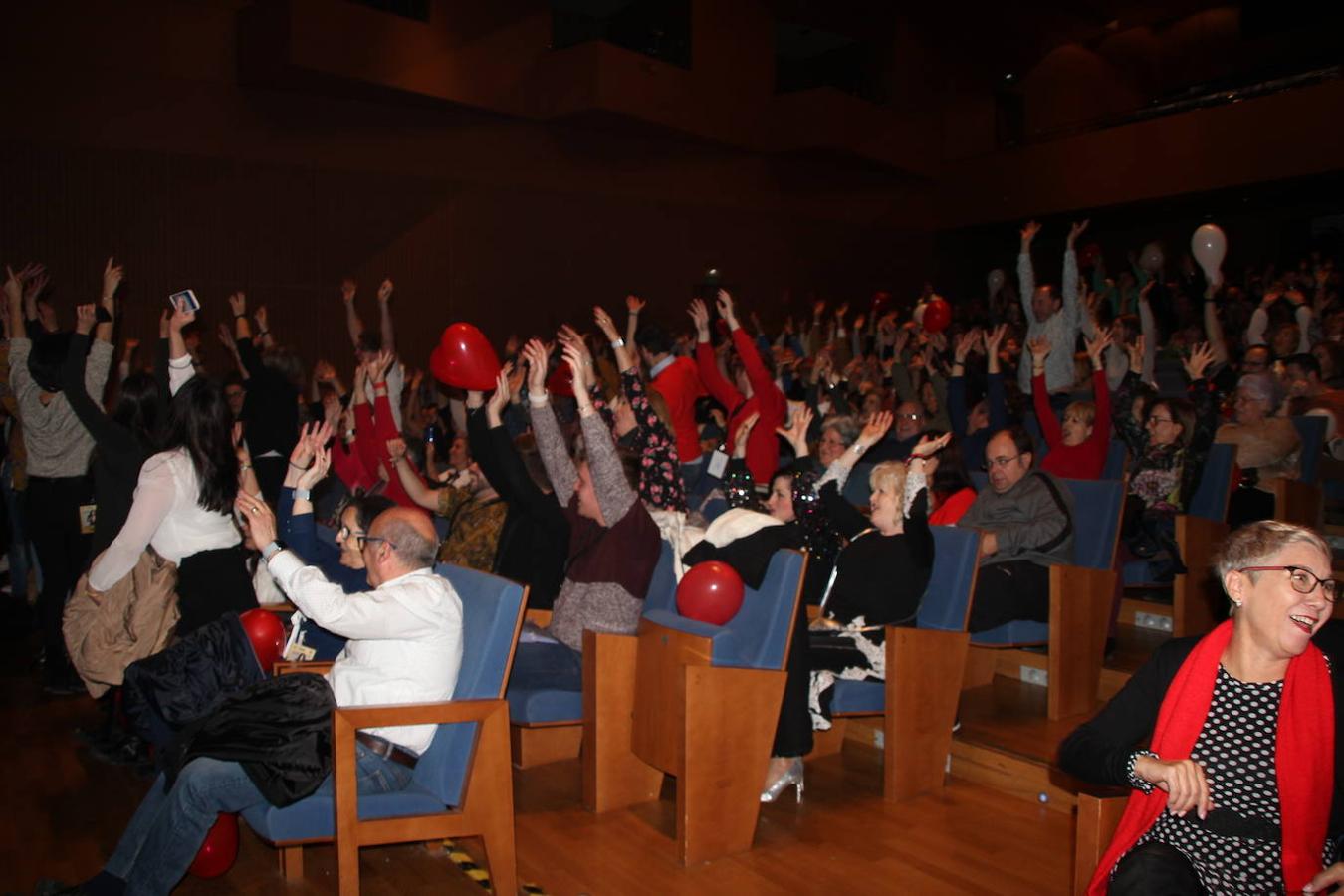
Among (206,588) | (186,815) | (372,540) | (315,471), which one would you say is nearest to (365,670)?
(372,540)

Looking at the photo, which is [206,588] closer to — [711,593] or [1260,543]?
[711,593]

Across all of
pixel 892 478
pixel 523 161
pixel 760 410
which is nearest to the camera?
pixel 892 478

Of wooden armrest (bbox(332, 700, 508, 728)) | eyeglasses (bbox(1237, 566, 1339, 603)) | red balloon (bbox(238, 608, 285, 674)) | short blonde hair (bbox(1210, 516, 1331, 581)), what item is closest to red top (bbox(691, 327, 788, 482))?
red balloon (bbox(238, 608, 285, 674))

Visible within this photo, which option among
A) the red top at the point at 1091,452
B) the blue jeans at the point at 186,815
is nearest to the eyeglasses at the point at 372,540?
the blue jeans at the point at 186,815

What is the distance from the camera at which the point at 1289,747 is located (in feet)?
6.06

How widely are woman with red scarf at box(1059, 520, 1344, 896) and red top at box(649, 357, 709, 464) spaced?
340 cm

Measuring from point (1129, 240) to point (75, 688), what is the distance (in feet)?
44.2

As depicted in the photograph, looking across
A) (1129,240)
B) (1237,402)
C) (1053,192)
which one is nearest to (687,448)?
(1237,402)

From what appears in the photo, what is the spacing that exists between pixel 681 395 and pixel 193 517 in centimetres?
251

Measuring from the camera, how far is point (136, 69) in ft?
28.5

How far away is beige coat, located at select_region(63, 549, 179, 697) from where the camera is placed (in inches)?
130

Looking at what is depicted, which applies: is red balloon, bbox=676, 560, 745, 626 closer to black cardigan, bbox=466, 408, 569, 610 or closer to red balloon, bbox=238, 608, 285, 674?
black cardigan, bbox=466, 408, 569, 610

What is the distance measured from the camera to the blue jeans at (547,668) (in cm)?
334

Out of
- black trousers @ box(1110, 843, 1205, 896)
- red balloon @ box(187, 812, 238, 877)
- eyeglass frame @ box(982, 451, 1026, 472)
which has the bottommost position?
red balloon @ box(187, 812, 238, 877)
